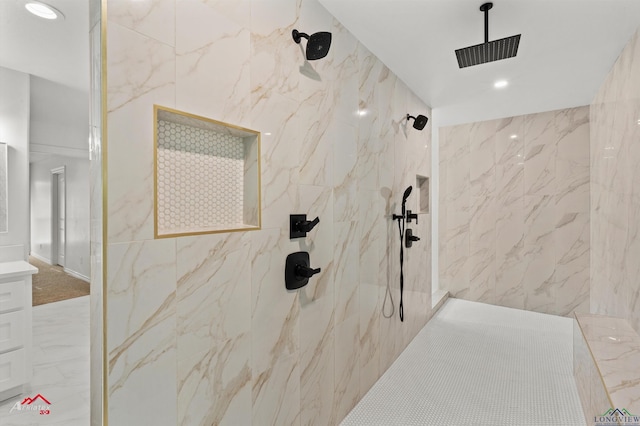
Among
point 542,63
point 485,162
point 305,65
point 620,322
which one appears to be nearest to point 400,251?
point 620,322

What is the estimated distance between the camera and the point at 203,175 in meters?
1.27

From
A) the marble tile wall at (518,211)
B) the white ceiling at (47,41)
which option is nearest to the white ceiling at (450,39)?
the white ceiling at (47,41)

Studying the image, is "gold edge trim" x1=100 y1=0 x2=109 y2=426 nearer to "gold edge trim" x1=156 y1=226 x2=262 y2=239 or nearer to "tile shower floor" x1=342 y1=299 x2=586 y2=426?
"gold edge trim" x1=156 y1=226 x2=262 y2=239

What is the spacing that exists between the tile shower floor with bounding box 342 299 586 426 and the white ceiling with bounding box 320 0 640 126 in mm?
2491

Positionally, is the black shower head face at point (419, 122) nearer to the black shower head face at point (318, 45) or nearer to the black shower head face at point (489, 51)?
the black shower head face at point (489, 51)

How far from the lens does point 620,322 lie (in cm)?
222

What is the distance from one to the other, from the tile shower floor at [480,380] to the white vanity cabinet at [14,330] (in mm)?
2378

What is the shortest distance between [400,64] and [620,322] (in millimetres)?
2552

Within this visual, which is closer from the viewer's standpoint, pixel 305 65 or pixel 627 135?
pixel 305 65

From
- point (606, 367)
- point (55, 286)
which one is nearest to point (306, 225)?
point (606, 367)

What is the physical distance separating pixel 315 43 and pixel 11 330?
2.87 m

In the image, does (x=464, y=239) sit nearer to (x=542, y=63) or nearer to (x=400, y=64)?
(x=542, y=63)

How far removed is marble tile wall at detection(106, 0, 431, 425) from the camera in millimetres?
963

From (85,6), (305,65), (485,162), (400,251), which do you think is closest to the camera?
(305,65)
